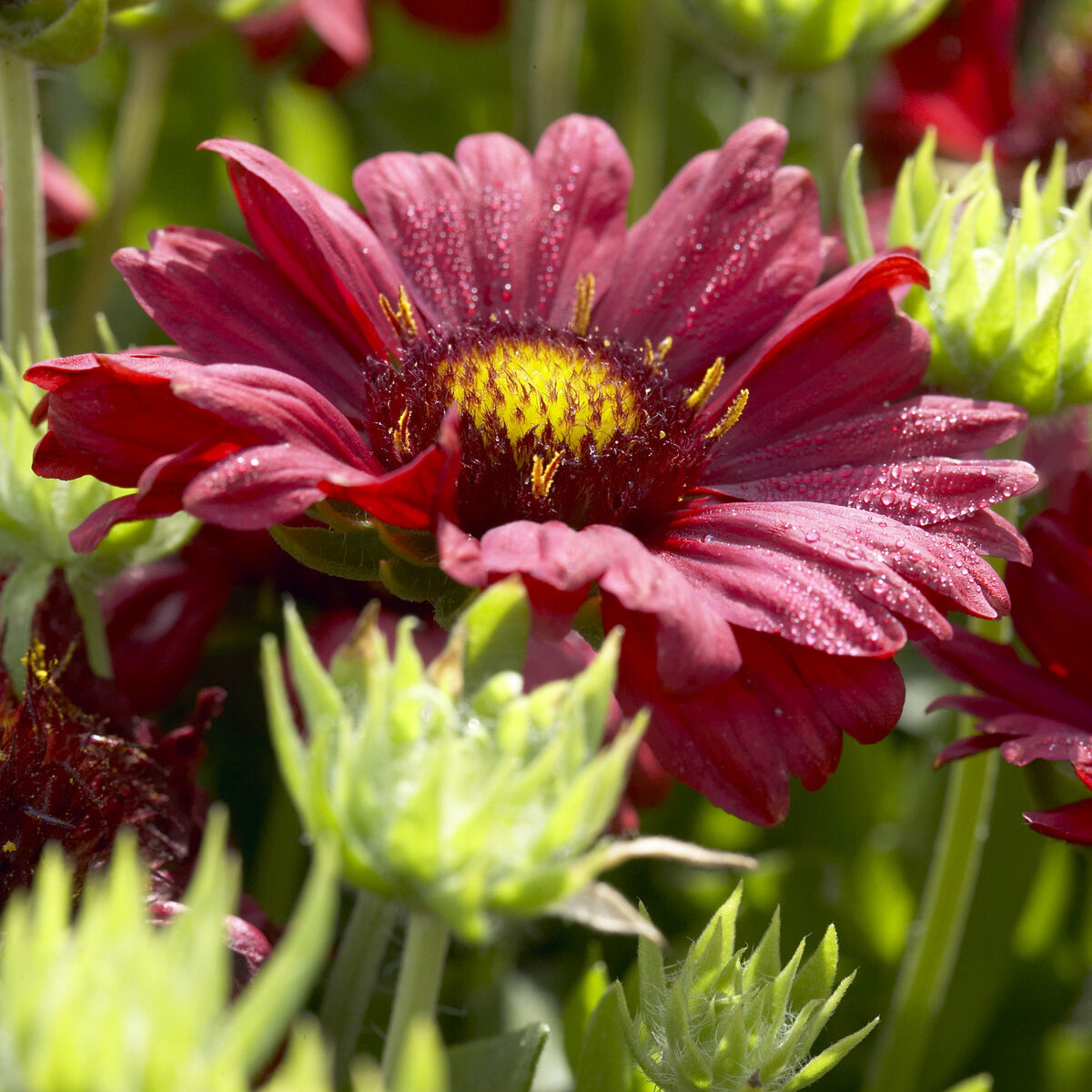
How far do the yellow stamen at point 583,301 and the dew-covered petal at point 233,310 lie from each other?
0.09 metres

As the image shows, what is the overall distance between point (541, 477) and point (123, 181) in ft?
1.18

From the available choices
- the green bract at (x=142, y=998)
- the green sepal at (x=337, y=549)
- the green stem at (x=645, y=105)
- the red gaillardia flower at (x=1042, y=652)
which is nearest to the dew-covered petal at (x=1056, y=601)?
the red gaillardia flower at (x=1042, y=652)

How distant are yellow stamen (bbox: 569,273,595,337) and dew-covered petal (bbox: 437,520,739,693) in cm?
20

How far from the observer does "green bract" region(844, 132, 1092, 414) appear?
0.44m

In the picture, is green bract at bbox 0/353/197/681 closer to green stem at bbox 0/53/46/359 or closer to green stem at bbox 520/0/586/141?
green stem at bbox 0/53/46/359

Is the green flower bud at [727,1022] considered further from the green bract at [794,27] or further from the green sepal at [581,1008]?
the green bract at [794,27]

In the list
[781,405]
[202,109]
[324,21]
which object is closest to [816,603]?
[781,405]

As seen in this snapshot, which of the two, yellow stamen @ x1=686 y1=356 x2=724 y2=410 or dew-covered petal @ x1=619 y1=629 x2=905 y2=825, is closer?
dew-covered petal @ x1=619 y1=629 x2=905 y2=825

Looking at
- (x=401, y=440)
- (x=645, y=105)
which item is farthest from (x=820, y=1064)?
(x=645, y=105)

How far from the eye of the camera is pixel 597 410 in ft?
1.61

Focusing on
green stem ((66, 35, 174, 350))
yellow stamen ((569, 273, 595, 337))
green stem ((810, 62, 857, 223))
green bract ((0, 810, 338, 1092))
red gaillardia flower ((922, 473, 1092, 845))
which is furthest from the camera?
green stem ((810, 62, 857, 223))

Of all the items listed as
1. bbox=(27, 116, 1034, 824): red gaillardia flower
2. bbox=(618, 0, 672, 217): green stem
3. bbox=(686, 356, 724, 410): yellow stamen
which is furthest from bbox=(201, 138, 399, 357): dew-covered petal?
bbox=(618, 0, 672, 217): green stem

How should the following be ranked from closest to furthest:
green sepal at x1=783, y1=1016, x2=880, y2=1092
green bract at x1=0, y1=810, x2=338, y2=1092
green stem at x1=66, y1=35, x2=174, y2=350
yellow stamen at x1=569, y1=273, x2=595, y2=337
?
1. green bract at x1=0, y1=810, x2=338, y2=1092
2. green sepal at x1=783, y1=1016, x2=880, y2=1092
3. yellow stamen at x1=569, y1=273, x2=595, y2=337
4. green stem at x1=66, y1=35, x2=174, y2=350

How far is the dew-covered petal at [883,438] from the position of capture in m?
0.44
